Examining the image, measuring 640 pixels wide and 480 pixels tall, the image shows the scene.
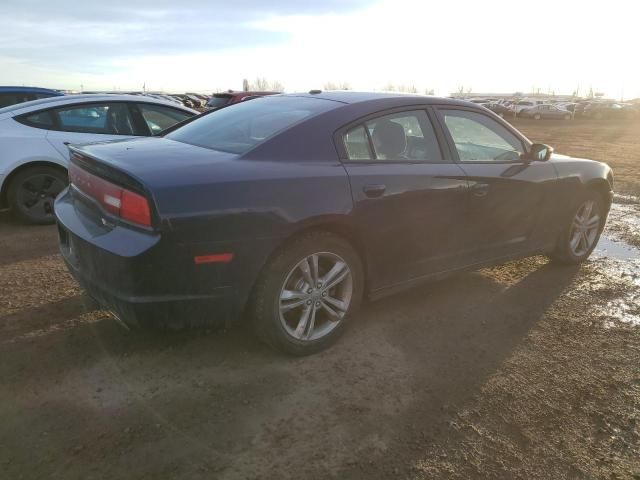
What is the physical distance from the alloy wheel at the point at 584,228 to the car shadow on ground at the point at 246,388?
5.09 feet

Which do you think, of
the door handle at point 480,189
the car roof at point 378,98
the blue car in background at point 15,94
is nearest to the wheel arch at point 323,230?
the car roof at point 378,98

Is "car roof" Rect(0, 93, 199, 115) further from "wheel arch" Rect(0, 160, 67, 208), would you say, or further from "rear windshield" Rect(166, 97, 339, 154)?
"rear windshield" Rect(166, 97, 339, 154)

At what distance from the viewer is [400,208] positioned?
327 cm

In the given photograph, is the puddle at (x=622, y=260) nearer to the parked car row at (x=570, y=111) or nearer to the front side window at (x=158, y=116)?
the front side window at (x=158, y=116)

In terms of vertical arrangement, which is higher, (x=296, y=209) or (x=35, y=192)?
(x=296, y=209)

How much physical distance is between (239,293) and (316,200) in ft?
2.21

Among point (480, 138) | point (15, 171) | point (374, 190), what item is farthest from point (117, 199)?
point (15, 171)

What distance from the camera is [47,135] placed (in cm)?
574

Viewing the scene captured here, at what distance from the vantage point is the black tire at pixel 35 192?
5.64m

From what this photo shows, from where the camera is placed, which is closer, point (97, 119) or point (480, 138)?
point (480, 138)

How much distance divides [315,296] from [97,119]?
171 inches

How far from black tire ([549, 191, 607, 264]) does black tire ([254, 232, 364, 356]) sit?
8.23 feet

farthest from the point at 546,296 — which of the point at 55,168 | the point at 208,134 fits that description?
the point at 55,168

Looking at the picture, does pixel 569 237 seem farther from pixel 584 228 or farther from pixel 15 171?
pixel 15 171
